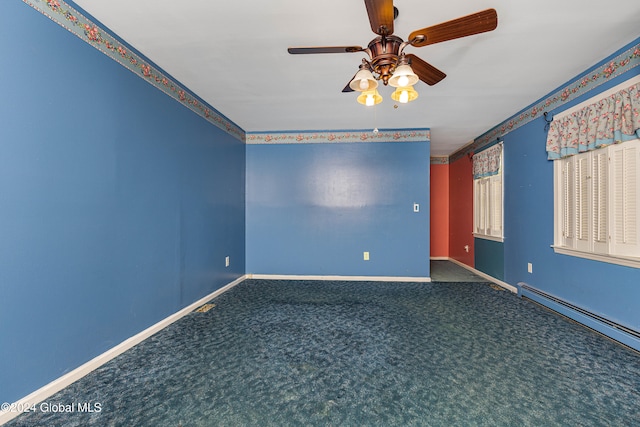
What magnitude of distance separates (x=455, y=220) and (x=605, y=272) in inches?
137

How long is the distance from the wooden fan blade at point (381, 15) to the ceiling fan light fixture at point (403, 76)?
199 millimetres

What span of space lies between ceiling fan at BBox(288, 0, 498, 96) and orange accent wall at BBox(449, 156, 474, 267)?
12.9 ft

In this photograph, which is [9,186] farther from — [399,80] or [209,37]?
[399,80]

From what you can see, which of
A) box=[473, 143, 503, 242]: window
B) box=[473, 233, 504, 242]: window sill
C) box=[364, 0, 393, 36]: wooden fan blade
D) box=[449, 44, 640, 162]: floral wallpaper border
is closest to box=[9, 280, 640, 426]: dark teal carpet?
box=[473, 233, 504, 242]: window sill

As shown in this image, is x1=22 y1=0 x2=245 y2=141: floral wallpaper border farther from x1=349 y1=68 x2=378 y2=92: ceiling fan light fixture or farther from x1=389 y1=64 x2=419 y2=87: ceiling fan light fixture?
x1=389 y1=64 x2=419 y2=87: ceiling fan light fixture

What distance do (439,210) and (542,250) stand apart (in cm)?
314

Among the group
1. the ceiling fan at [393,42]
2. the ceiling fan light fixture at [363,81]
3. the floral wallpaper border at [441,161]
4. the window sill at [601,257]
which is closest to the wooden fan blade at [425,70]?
the ceiling fan at [393,42]

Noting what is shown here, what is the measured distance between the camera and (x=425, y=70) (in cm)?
180

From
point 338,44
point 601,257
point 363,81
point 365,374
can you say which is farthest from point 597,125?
point 365,374

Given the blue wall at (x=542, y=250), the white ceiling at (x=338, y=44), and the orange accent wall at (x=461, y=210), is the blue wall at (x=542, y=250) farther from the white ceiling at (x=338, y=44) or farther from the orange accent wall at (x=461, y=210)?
the orange accent wall at (x=461, y=210)

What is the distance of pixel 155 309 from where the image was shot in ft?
8.03

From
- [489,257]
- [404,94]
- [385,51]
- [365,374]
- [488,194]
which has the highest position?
[385,51]

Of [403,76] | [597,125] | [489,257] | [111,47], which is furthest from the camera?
[489,257]

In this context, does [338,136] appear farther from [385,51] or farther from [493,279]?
[493,279]
